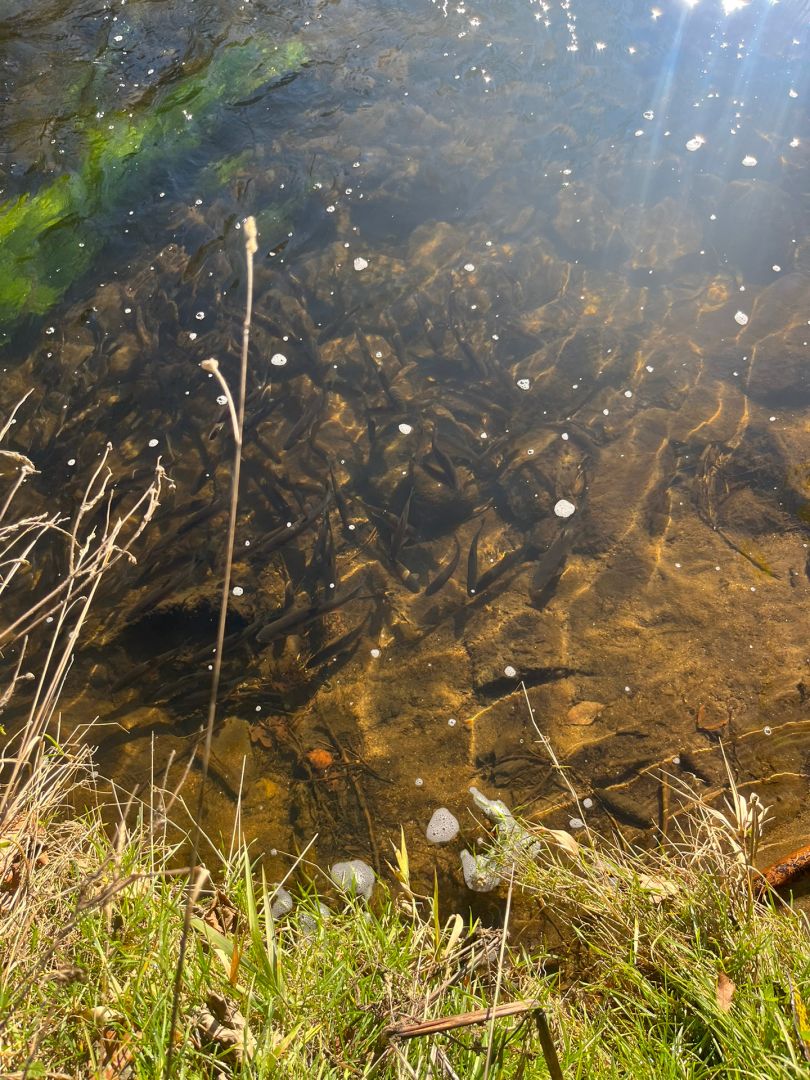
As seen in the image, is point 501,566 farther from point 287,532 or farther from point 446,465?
point 287,532

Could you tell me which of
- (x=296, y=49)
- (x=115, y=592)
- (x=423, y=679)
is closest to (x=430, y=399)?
(x=423, y=679)

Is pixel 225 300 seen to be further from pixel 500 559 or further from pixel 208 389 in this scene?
pixel 500 559

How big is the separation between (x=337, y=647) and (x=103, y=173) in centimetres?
480

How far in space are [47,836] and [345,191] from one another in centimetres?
519

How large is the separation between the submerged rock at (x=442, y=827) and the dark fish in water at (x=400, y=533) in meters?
1.44

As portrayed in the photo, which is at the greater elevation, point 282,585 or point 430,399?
point 430,399

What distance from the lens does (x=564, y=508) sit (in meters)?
4.35

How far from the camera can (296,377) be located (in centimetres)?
504

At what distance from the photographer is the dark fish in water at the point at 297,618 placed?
4.02 metres

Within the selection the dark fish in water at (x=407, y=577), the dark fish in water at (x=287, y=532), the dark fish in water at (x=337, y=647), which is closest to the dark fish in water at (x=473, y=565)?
the dark fish in water at (x=407, y=577)

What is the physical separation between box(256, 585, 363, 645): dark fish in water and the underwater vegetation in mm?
3238

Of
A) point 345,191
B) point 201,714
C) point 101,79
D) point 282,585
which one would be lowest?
point 201,714

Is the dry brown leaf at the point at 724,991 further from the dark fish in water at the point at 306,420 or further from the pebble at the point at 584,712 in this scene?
the dark fish in water at the point at 306,420

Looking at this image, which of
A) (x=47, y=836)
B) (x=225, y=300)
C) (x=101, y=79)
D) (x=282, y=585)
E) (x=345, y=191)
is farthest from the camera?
(x=101, y=79)
